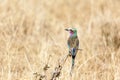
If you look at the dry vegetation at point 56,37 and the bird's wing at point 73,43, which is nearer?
the bird's wing at point 73,43

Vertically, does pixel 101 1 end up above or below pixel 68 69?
above

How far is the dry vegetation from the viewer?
491 centimetres

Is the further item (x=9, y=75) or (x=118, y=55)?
(x=118, y=55)

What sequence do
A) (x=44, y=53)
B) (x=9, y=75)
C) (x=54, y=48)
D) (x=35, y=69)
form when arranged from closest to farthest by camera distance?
(x=9, y=75) < (x=35, y=69) < (x=44, y=53) < (x=54, y=48)

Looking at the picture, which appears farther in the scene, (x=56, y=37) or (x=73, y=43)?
(x=56, y=37)

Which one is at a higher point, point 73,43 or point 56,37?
point 73,43

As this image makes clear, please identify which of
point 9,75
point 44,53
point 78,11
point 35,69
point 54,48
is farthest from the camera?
point 78,11

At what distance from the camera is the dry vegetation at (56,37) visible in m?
4.91

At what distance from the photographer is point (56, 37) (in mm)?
6406

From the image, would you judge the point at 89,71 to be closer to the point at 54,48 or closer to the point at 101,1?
the point at 54,48

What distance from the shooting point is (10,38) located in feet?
18.0

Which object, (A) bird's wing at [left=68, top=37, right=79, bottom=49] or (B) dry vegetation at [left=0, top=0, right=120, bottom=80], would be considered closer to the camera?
(A) bird's wing at [left=68, top=37, right=79, bottom=49]

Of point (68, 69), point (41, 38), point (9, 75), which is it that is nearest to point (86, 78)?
point (68, 69)

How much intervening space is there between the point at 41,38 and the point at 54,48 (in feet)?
1.74
